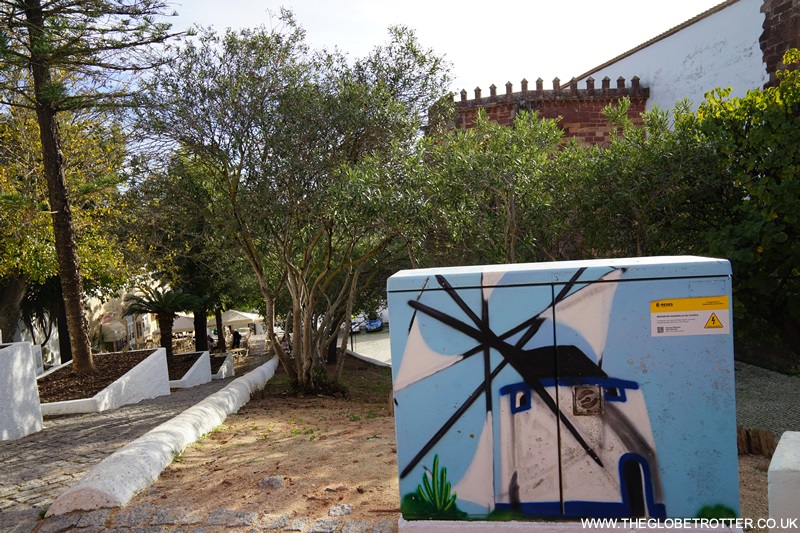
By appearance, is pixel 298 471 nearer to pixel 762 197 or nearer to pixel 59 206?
pixel 762 197

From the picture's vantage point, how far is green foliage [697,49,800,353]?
7.48m

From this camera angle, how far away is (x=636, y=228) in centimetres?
882

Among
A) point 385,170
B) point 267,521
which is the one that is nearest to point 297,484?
point 267,521

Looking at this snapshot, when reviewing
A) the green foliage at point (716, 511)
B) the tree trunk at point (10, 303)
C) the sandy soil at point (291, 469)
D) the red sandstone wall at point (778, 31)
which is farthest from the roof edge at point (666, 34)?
the tree trunk at point (10, 303)

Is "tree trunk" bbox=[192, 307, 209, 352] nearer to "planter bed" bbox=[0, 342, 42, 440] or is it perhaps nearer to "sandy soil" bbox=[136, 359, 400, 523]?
"planter bed" bbox=[0, 342, 42, 440]

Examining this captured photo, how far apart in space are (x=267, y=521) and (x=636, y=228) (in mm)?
6340

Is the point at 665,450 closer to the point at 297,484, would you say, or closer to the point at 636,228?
the point at 297,484

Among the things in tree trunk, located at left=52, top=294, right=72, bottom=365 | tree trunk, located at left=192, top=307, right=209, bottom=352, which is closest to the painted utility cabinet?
tree trunk, located at left=52, top=294, right=72, bottom=365

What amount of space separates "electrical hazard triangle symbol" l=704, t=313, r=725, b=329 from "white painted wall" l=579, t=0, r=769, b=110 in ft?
38.7

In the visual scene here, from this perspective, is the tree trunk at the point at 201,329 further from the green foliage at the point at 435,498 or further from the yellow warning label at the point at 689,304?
the yellow warning label at the point at 689,304

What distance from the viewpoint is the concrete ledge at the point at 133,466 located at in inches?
178

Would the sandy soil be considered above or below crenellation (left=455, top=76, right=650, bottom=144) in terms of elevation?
below

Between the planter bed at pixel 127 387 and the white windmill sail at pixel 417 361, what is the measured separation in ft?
25.9

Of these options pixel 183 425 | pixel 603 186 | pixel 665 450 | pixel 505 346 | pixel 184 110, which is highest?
pixel 184 110
